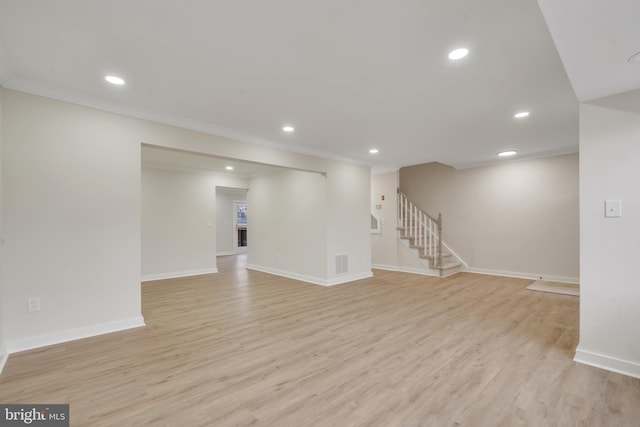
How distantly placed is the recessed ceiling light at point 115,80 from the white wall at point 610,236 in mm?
4287

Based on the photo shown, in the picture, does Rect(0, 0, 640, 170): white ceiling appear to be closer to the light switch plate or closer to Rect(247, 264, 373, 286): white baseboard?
the light switch plate

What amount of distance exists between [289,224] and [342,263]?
1538 mm

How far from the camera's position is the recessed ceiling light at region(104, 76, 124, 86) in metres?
2.63

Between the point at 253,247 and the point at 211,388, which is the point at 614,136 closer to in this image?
the point at 211,388

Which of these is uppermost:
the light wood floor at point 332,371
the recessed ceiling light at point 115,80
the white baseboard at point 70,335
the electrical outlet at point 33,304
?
the recessed ceiling light at point 115,80

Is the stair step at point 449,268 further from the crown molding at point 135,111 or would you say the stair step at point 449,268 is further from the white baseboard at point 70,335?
the white baseboard at point 70,335

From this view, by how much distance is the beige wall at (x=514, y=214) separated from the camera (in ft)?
18.4

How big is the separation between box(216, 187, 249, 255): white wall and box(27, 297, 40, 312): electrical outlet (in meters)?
7.62

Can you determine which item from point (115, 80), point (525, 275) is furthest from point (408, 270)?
point (115, 80)

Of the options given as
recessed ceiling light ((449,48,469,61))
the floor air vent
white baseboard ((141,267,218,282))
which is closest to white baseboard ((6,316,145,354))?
white baseboard ((141,267,218,282))

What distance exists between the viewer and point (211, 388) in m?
2.10

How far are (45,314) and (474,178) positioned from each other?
26.0 feet

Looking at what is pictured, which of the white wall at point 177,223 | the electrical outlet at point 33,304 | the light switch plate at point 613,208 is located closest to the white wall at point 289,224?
the white wall at point 177,223

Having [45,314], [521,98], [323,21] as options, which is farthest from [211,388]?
[521,98]
